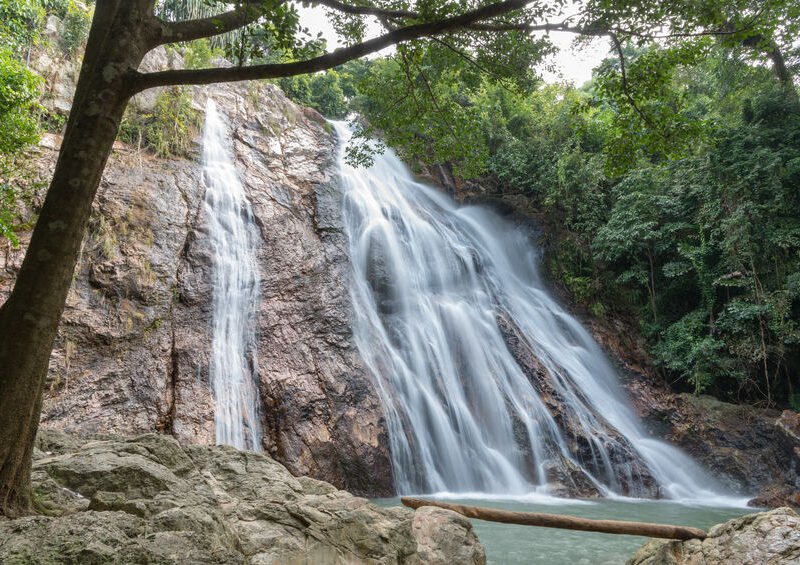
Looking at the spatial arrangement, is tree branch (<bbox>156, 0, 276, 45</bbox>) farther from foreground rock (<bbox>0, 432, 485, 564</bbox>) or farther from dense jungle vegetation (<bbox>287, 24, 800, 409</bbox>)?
dense jungle vegetation (<bbox>287, 24, 800, 409</bbox>)

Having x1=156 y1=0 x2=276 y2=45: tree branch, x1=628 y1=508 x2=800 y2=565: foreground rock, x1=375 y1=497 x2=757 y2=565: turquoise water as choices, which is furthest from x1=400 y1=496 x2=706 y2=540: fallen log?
x1=156 y1=0 x2=276 y2=45: tree branch

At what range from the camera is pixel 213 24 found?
4.37 metres

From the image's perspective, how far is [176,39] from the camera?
4164mm

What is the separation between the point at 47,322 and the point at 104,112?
140 cm

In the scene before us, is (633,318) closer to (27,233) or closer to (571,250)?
(571,250)

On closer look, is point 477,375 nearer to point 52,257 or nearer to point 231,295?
point 231,295

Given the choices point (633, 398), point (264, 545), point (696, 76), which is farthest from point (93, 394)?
point (696, 76)

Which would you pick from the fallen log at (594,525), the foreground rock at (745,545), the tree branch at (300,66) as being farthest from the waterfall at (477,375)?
the tree branch at (300,66)

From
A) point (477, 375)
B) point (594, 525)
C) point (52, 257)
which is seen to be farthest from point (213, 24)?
point (477, 375)

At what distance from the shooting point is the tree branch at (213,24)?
160 inches

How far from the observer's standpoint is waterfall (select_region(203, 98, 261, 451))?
29.6ft

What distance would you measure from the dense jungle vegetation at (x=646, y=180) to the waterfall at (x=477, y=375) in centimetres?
243

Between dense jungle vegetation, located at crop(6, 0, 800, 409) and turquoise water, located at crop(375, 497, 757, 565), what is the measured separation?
4.66m

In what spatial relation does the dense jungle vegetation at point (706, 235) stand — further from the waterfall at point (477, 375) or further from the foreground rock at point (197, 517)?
the foreground rock at point (197, 517)
